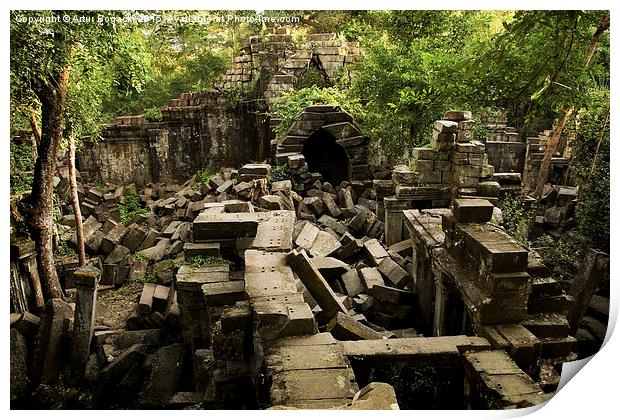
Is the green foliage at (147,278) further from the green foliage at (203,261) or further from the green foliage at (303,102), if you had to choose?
the green foliage at (303,102)

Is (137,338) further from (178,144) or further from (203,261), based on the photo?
(178,144)

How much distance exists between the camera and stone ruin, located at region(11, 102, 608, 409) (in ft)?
10.5

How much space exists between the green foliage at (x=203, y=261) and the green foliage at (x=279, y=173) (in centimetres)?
512

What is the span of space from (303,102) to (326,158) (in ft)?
5.65

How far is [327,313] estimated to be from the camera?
439 cm

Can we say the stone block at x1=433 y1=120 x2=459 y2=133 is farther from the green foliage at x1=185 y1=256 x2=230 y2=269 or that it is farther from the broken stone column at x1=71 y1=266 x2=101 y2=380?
the broken stone column at x1=71 y1=266 x2=101 y2=380

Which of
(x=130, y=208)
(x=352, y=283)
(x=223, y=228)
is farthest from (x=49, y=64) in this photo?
(x=130, y=208)

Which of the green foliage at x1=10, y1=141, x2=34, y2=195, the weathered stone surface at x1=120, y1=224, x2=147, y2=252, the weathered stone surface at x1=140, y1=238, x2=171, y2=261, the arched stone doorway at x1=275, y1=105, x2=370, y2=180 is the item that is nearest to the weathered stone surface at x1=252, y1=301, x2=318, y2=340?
the green foliage at x1=10, y1=141, x2=34, y2=195

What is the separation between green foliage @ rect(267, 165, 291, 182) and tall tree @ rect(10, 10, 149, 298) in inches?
186

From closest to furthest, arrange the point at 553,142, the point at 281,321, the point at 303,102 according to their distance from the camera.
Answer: the point at 281,321 → the point at 553,142 → the point at 303,102

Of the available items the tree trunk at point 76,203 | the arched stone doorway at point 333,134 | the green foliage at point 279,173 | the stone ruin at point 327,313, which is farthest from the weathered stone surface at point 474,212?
the arched stone doorway at point 333,134

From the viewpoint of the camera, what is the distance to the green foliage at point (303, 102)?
1047cm
